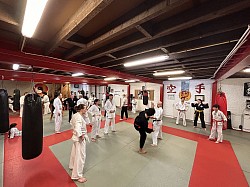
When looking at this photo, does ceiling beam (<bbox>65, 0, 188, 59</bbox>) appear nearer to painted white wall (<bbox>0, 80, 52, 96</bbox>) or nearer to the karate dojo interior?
the karate dojo interior

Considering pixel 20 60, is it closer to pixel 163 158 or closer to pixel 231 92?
pixel 163 158

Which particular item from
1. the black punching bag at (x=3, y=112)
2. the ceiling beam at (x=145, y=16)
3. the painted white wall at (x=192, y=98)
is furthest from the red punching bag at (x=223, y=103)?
the black punching bag at (x=3, y=112)


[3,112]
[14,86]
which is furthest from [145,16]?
[14,86]

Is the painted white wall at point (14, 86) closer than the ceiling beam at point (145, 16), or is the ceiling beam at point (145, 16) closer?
the ceiling beam at point (145, 16)

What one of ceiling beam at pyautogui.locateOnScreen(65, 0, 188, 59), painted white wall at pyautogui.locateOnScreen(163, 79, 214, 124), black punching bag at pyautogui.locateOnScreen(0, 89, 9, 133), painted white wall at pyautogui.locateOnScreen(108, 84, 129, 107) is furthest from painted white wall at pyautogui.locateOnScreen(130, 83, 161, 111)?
black punching bag at pyautogui.locateOnScreen(0, 89, 9, 133)

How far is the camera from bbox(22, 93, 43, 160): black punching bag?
7.22 ft

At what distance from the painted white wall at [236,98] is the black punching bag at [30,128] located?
→ 9210mm

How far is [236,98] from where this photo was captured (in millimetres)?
6680

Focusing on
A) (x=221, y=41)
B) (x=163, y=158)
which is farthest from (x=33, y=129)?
(x=221, y=41)

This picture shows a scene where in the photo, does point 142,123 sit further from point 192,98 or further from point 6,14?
point 192,98

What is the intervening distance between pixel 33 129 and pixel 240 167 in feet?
17.3

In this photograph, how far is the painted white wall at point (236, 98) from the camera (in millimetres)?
6523

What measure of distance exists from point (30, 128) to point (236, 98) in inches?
369

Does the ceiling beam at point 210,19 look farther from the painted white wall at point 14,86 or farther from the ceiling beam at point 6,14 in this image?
the painted white wall at point 14,86
